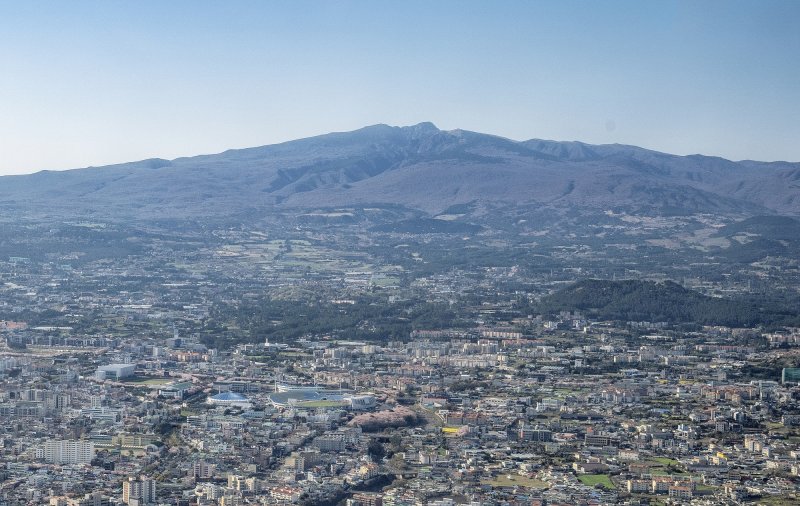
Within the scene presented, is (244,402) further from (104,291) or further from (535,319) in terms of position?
(104,291)

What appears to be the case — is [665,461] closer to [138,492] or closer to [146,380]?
[138,492]

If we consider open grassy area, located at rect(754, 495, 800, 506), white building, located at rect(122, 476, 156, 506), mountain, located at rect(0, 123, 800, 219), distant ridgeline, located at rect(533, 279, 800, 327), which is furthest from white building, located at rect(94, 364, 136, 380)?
mountain, located at rect(0, 123, 800, 219)

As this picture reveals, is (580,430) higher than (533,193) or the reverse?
the reverse

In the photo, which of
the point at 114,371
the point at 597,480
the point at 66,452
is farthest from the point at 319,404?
the point at 597,480

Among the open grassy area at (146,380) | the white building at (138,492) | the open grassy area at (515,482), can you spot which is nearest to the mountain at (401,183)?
the open grassy area at (146,380)

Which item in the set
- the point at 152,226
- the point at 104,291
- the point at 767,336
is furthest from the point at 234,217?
the point at 767,336

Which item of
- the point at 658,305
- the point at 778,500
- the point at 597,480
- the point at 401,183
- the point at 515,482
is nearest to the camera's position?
the point at 778,500

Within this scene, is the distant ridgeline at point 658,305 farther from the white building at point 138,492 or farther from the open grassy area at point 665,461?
the white building at point 138,492
